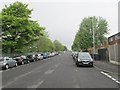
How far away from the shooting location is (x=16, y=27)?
52.7 m

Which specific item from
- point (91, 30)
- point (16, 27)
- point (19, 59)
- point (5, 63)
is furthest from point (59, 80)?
point (91, 30)

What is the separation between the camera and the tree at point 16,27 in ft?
171

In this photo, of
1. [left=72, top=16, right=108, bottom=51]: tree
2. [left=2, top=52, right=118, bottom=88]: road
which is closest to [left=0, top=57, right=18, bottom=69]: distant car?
[left=2, top=52, right=118, bottom=88]: road

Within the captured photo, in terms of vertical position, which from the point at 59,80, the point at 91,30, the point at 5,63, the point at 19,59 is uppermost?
the point at 91,30

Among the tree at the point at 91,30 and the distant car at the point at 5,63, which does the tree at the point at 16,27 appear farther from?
the tree at the point at 91,30

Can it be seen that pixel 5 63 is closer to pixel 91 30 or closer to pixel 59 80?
pixel 59 80

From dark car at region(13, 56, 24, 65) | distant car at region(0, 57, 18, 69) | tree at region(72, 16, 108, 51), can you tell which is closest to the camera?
distant car at region(0, 57, 18, 69)

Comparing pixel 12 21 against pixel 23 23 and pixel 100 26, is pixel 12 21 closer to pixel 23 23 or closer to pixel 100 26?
pixel 23 23

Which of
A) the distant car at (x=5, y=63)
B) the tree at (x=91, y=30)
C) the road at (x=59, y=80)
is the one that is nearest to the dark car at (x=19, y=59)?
the distant car at (x=5, y=63)

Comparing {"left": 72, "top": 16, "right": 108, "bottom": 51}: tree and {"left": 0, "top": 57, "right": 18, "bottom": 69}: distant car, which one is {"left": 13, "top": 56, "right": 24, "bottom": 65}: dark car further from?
{"left": 72, "top": 16, "right": 108, "bottom": 51}: tree

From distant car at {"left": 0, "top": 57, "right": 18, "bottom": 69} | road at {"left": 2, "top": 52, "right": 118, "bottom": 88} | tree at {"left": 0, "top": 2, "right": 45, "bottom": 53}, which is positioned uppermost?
tree at {"left": 0, "top": 2, "right": 45, "bottom": 53}

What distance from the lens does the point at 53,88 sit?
40.4 ft

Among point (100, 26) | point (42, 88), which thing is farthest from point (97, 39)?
point (42, 88)

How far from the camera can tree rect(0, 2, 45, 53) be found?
52.2m
